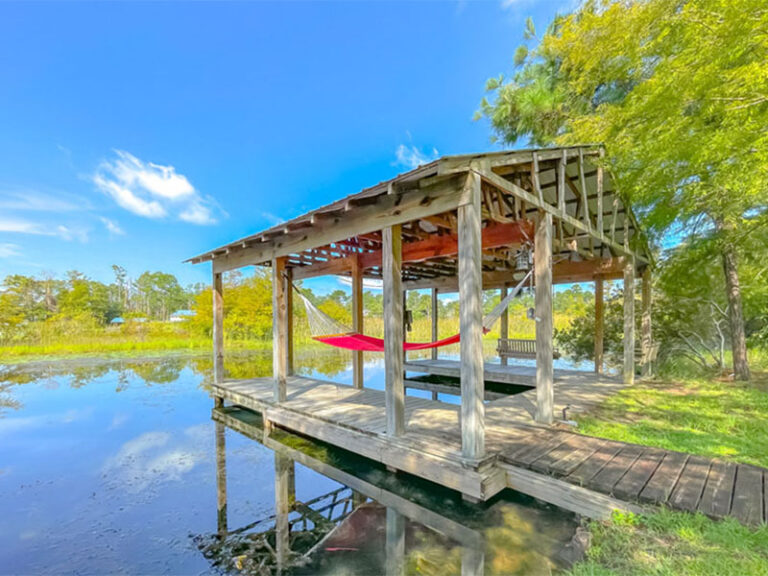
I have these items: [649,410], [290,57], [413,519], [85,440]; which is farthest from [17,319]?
[649,410]

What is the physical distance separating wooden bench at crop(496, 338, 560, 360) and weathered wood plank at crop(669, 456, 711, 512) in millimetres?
3636

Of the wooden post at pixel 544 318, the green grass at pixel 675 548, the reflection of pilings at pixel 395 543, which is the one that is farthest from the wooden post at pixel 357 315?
the green grass at pixel 675 548

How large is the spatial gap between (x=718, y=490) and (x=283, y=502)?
10.1 ft

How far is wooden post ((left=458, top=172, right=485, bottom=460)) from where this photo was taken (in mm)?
2318

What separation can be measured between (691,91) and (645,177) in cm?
111

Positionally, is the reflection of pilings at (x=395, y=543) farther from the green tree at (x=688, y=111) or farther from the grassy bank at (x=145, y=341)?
the grassy bank at (x=145, y=341)

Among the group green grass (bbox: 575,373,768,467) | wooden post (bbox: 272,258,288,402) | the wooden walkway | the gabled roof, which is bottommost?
green grass (bbox: 575,373,768,467)

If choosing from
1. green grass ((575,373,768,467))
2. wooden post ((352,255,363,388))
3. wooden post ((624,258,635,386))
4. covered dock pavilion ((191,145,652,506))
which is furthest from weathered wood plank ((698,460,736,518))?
wooden post ((352,255,363,388))

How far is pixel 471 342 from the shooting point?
2.31m

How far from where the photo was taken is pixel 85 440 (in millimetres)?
4254

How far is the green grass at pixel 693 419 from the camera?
268 cm

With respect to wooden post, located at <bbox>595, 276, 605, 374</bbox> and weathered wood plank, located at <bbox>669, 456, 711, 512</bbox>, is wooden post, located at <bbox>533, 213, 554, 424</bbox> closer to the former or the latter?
weathered wood plank, located at <bbox>669, 456, 711, 512</bbox>

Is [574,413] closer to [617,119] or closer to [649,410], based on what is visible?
[649,410]

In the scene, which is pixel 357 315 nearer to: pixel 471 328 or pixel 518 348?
pixel 471 328
